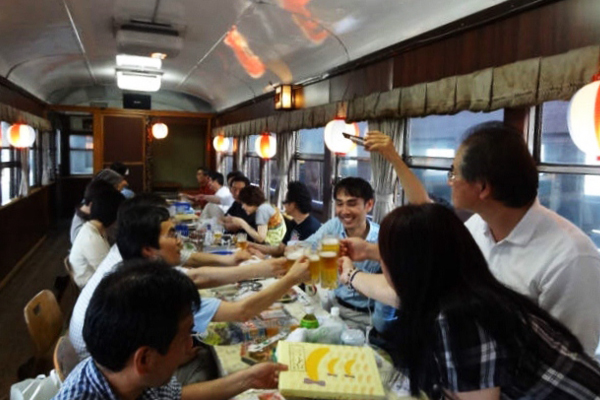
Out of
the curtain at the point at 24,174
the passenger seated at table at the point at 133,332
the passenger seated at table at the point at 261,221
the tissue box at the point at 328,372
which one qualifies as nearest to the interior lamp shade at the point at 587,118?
the tissue box at the point at 328,372

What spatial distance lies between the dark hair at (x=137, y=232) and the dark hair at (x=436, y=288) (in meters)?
1.48

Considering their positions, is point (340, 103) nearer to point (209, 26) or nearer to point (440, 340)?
point (209, 26)

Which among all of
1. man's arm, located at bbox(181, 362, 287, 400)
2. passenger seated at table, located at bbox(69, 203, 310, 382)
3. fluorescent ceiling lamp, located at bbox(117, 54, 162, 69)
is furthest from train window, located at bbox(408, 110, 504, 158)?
fluorescent ceiling lamp, located at bbox(117, 54, 162, 69)

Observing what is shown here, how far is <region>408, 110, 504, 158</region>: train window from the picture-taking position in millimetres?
4016

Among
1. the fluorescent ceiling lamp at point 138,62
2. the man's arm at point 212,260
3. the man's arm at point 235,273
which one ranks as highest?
the fluorescent ceiling lamp at point 138,62

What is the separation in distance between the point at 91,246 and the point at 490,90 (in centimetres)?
327

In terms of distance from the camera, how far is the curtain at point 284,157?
729 cm

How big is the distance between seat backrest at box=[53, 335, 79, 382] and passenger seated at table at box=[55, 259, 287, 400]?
77cm

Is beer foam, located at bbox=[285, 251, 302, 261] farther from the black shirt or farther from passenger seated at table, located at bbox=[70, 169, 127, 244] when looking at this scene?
the black shirt

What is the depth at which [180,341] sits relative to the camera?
1342 millimetres

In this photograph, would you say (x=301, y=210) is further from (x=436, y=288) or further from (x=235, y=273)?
(x=436, y=288)

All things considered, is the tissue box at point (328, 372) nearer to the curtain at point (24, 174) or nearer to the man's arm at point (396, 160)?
the man's arm at point (396, 160)

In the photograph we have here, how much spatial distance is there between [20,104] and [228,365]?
8.01 meters

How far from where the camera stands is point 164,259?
7.46 ft
